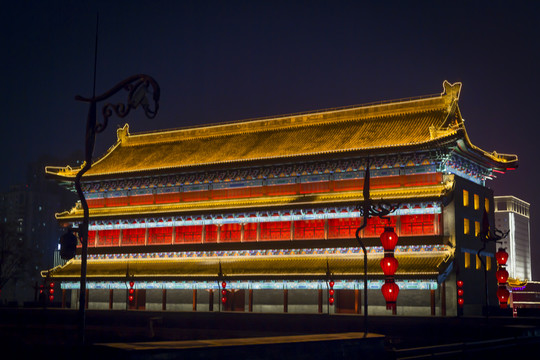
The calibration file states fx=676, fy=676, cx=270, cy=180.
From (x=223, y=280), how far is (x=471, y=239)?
18.1m

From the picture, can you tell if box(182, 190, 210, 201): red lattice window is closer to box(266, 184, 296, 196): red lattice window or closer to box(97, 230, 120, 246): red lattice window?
box(266, 184, 296, 196): red lattice window

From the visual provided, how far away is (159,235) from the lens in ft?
183

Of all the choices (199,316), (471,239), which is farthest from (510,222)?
(199,316)

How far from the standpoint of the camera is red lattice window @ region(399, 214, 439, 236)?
45469 mm

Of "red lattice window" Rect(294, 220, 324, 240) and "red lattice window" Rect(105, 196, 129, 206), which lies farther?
"red lattice window" Rect(105, 196, 129, 206)

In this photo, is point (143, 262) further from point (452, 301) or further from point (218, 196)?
point (452, 301)

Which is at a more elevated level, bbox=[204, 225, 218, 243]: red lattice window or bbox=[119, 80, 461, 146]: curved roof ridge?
bbox=[119, 80, 461, 146]: curved roof ridge

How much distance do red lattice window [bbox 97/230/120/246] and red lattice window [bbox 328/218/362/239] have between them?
1983cm

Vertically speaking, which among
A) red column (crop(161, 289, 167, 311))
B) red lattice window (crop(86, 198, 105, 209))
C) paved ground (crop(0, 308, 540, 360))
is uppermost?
red lattice window (crop(86, 198, 105, 209))

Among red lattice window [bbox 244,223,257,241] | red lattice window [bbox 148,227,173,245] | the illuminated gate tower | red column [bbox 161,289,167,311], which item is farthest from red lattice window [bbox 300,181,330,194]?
red column [bbox 161,289,167,311]

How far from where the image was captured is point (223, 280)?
49.6 metres

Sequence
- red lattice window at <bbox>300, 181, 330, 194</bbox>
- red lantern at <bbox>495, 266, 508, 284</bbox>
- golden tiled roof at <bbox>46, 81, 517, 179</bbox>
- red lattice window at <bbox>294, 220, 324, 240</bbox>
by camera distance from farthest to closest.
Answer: red lattice window at <bbox>300, 181, 330, 194</bbox>
red lattice window at <bbox>294, 220, 324, 240</bbox>
golden tiled roof at <bbox>46, 81, 517, 179</bbox>
red lantern at <bbox>495, 266, 508, 284</bbox>

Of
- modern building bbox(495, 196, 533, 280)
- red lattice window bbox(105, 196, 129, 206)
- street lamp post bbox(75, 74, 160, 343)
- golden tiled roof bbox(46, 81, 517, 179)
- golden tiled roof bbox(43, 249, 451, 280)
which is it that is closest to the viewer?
street lamp post bbox(75, 74, 160, 343)

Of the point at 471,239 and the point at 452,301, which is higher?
the point at 471,239
